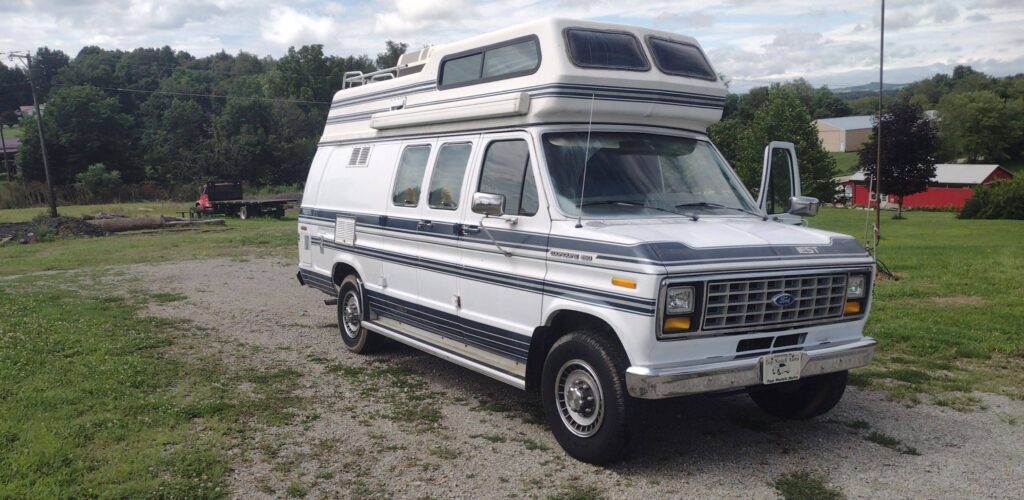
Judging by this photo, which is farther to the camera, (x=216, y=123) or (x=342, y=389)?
(x=216, y=123)

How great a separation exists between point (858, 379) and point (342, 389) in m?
4.81

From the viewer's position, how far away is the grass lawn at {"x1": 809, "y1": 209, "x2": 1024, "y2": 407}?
7.62 m

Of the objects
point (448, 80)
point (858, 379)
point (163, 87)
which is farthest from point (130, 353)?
point (163, 87)

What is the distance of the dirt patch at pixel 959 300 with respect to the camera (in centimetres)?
1162

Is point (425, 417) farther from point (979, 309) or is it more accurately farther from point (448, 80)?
point (979, 309)

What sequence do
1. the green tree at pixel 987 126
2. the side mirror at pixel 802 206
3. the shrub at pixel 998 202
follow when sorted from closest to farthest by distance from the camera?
the side mirror at pixel 802 206 < the shrub at pixel 998 202 < the green tree at pixel 987 126

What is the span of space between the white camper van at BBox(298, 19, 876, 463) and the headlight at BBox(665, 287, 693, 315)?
0.01m

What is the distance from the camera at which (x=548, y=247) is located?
5902mm

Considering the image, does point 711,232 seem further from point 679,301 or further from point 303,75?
point 303,75

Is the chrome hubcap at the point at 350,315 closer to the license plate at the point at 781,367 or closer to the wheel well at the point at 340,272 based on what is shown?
the wheel well at the point at 340,272

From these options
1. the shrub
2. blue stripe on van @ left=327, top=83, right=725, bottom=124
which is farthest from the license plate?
the shrub

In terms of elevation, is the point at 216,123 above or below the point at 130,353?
above

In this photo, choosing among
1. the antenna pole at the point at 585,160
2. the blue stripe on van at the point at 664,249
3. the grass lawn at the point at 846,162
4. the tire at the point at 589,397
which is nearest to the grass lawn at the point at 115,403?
the tire at the point at 589,397

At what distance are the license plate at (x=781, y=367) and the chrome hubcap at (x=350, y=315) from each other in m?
4.97
